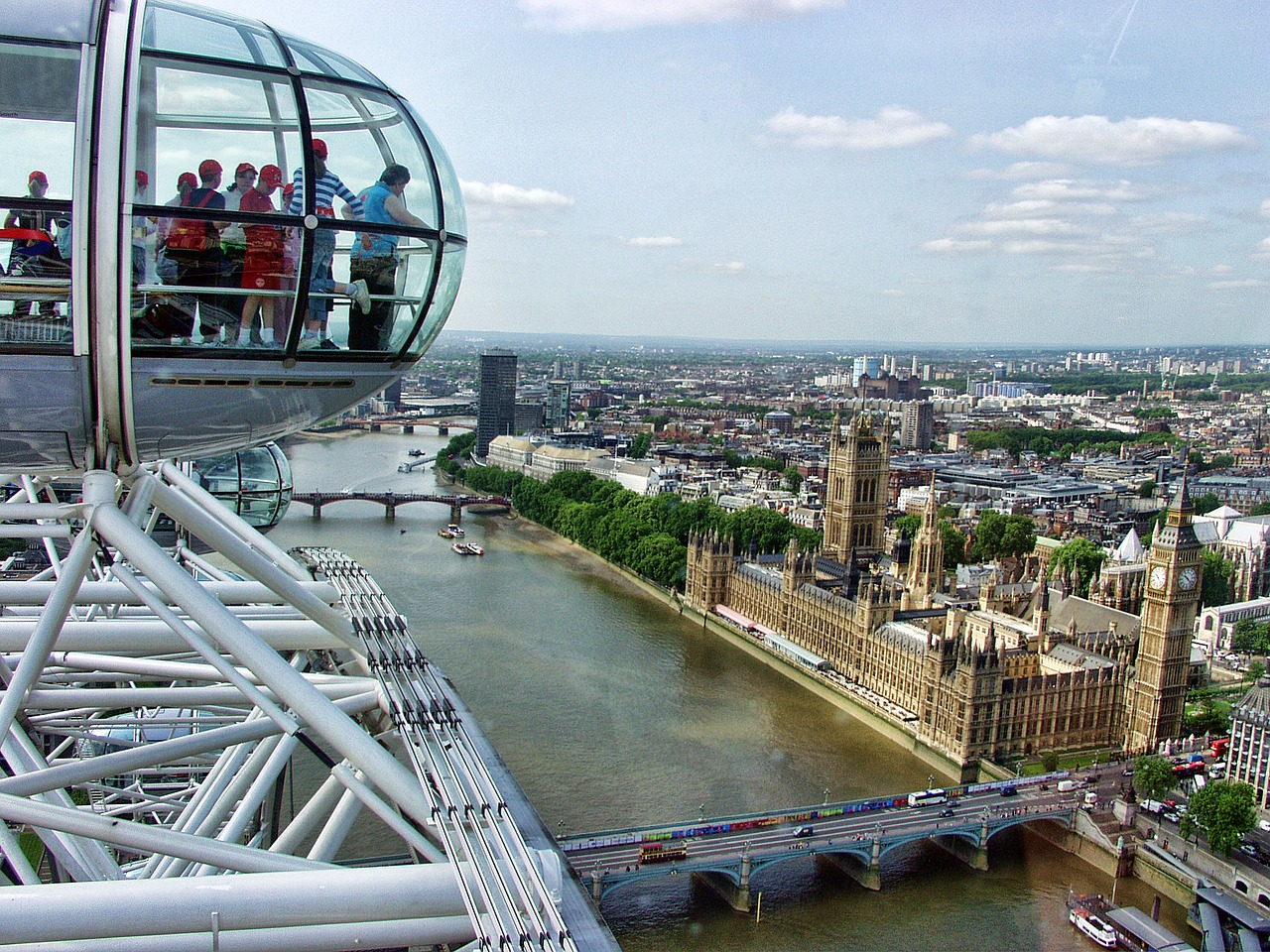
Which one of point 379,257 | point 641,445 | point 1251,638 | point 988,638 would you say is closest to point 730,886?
point 988,638

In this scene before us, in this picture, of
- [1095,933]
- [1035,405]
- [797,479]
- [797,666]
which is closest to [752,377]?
[1035,405]

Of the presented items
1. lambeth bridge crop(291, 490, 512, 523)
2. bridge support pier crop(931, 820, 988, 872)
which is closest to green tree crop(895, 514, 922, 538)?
lambeth bridge crop(291, 490, 512, 523)

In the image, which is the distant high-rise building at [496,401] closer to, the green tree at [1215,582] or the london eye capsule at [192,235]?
the green tree at [1215,582]

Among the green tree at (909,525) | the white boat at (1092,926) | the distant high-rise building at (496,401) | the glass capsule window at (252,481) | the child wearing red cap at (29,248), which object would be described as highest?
the child wearing red cap at (29,248)

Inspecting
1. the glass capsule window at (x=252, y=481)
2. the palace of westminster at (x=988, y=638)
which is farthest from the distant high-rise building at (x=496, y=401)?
the glass capsule window at (x=252, y=481)

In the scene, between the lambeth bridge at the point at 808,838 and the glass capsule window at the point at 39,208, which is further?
the lambeth bridge at the point at 808,838

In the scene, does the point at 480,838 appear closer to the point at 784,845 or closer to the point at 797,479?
the point at 784,845

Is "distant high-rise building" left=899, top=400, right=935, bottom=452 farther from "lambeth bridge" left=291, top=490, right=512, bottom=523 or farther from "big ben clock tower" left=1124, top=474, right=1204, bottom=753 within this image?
"big ben clock tower" left=1124, top=474, right=1204, bottom=753
